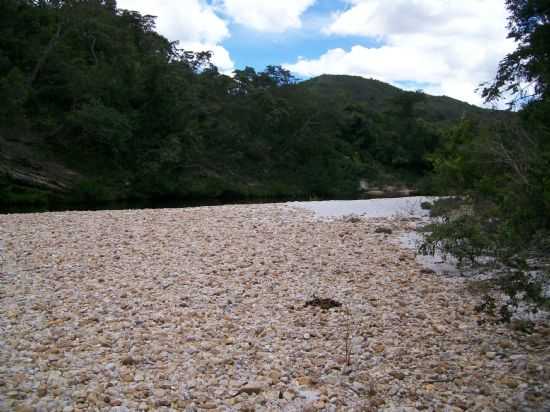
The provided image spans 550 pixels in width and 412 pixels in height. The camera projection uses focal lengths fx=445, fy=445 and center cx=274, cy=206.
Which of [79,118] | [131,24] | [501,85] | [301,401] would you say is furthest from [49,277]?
[131,24]

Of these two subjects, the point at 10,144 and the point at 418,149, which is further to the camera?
the point at 418,149

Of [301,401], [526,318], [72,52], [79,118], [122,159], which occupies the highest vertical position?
[72,52]

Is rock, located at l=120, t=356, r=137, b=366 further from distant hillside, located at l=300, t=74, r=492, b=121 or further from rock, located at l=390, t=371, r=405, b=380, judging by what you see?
distant hillside, located at l=300, t=74, r=492, b=121

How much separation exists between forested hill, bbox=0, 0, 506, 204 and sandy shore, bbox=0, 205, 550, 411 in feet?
30.2

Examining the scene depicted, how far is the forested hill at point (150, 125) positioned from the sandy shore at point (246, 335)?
920cm

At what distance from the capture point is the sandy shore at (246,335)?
3.91m

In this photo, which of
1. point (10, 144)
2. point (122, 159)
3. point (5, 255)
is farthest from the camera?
point (122, 159)

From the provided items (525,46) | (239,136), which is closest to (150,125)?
(239,136)

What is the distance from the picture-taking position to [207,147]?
36.3m

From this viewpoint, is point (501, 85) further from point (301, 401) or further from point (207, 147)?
point (207, 147)

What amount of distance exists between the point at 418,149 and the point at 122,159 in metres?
31.2

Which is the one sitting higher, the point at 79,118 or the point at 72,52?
the point at 72,52

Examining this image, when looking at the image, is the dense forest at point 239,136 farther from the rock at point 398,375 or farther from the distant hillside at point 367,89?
the distant hillside at point 367,89

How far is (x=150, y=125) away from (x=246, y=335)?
27239 millimetres
